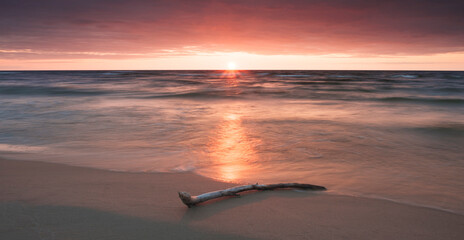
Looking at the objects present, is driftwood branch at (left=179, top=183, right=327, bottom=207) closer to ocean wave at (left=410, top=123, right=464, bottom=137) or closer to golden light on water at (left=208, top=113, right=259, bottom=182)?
golden light on water at (left=208, top=113, right=259, bottom=182)

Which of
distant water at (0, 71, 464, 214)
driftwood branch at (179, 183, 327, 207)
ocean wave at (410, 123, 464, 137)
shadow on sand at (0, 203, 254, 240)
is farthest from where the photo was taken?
ocean wave at (410, 123, 464, 137)

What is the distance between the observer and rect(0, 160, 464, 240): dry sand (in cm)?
261

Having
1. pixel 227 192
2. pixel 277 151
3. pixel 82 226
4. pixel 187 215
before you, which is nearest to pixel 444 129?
pixel 277 151

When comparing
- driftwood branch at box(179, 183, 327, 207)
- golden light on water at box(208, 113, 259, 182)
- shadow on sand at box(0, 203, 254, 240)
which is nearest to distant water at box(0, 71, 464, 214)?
golden light on water at box(208, 113, 259, 182)

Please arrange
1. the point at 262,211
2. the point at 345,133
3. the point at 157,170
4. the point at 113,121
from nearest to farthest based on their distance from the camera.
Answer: the point at 262,211 → the point at 157,170 → the point at 345,133 → the point at 113,121

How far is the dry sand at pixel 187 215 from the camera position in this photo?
2.61 metres

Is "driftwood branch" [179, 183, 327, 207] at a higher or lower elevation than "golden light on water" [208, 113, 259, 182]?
higher

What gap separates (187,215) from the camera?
9.52 feet

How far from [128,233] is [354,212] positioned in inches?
84.4

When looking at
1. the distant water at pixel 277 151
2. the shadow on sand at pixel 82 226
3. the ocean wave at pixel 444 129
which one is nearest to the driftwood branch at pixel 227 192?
the shadow on sand at pixel 82 226

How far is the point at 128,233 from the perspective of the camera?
101 inches

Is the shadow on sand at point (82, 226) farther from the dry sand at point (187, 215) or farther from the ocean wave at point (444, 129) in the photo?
the ocean wave at point (444, 129)

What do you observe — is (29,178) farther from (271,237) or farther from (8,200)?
(271,237)

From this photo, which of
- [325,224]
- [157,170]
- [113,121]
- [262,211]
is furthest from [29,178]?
[113,121]
